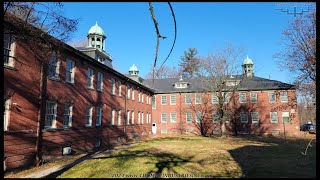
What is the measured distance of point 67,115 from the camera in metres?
18.3

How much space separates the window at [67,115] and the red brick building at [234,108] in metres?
24.8

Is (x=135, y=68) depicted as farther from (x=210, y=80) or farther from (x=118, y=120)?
(x=118, y=120)

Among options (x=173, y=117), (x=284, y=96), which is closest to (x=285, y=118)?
(x=284, y=96)

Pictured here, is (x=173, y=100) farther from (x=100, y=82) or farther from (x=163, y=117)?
(x=100, y=82)

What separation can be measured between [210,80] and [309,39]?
13.0 meters

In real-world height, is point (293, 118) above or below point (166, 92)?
below

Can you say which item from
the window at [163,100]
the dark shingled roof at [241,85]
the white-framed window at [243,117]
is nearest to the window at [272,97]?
the dark shingled roof at [241,85]

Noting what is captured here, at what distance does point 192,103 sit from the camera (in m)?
42.9

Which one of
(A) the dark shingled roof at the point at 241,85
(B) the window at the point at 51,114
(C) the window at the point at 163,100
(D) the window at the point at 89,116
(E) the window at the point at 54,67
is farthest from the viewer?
(C) the window at the point at 163,100

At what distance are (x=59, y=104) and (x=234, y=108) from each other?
29963 mm

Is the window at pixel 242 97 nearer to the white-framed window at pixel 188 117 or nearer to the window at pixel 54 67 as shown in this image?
the white-framed window at pixel 188 117

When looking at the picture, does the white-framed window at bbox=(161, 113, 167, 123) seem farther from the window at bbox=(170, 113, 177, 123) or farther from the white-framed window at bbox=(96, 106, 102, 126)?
the white-framed window at bbox=(96, 106, 102, 126)

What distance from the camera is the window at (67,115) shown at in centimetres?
1805

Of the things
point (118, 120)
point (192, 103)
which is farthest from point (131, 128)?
point (192, 103)
